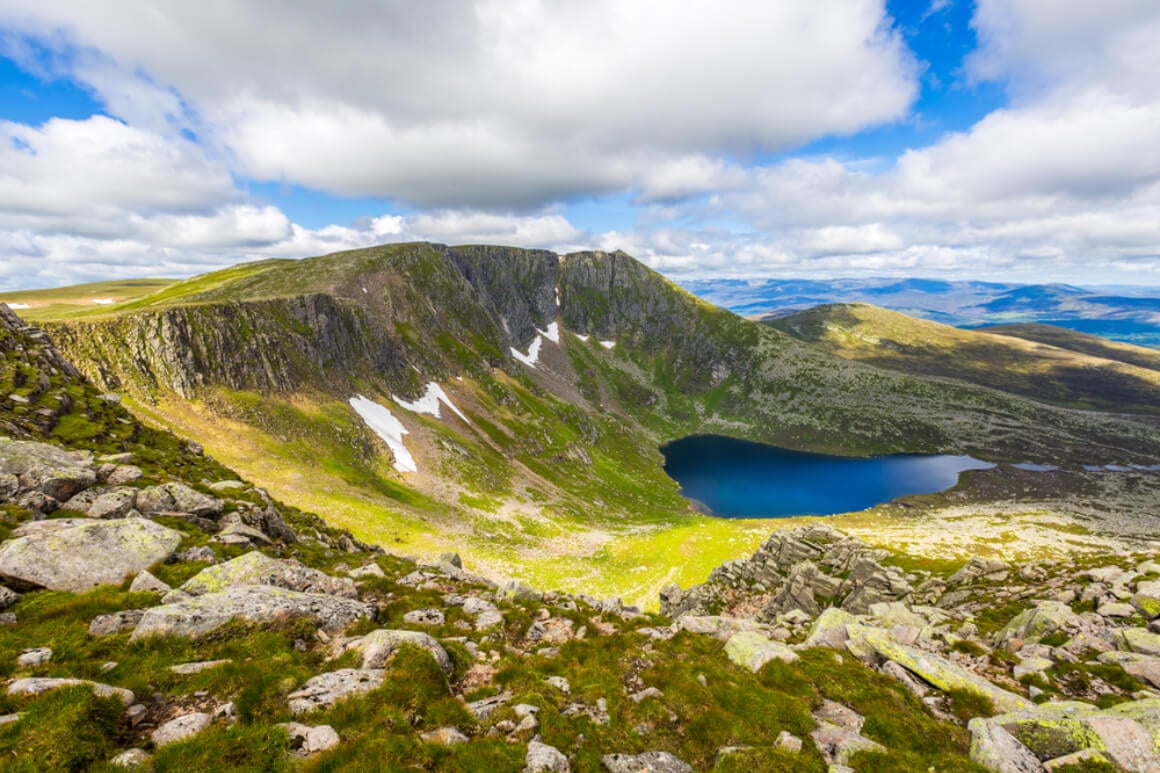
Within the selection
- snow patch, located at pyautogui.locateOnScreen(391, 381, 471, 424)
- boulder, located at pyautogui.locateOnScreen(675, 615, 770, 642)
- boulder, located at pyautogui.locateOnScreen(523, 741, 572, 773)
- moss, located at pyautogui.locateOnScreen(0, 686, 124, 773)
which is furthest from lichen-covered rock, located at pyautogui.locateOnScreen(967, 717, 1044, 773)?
snow patch, located at pyautogui.locateOnScreen(391, 381, 471, 424)

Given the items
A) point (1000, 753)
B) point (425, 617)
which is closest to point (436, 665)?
point (425, 617)

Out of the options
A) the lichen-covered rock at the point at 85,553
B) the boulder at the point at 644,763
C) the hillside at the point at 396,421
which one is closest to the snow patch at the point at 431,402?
the hillside at the point at 396,421

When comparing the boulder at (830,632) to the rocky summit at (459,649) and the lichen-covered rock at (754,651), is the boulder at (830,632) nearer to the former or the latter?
the rocky summit at (459,649)

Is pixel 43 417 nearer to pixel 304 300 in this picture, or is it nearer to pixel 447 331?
pixel 304 300

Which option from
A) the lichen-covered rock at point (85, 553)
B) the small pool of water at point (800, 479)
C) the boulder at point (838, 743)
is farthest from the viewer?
the small pool of water at point (800, 479)

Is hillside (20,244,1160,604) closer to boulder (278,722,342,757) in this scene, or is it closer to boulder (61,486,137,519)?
boulder (61,486,137,519)

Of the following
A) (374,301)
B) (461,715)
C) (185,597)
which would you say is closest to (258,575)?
(185,597)

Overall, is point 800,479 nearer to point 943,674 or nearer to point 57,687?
point 943,674
